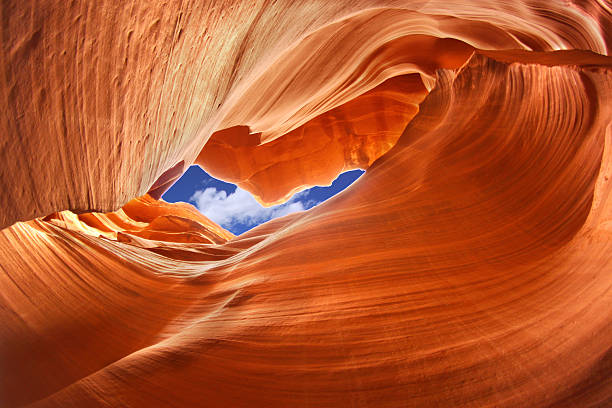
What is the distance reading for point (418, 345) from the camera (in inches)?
65.0

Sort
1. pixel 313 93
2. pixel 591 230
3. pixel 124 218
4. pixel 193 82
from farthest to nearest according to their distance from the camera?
pixel 124 218 < pixel 313 93 < pixel 193 82 < pixel 591 230

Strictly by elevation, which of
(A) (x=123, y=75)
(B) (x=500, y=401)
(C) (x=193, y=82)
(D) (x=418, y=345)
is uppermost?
(C) (x=193, y=82)

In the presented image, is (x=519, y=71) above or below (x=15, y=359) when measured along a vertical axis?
above

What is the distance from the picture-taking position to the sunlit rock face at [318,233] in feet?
4.39

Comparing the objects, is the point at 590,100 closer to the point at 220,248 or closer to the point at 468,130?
the point at 468,130

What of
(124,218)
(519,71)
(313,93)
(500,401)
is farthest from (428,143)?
(124,218)

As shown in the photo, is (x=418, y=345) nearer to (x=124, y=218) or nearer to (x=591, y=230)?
(x=591, y=230)

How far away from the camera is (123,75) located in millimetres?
1529

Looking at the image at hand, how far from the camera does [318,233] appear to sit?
2754 mm

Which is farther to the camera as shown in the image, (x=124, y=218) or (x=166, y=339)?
(x=124, y=218)

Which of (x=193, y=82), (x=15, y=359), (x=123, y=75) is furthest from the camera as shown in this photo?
(x=193, y=82)

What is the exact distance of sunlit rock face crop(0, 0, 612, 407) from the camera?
1339 millimetres

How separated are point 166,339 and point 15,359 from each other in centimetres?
91

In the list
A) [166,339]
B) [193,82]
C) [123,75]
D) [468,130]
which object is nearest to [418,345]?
[166,339]
